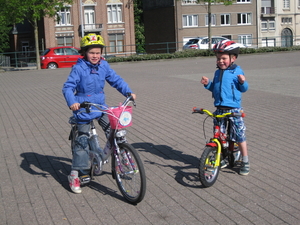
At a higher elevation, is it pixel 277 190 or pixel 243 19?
pixel 243 19

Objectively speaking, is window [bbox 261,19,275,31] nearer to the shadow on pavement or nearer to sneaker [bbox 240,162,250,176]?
the shadow on pavement

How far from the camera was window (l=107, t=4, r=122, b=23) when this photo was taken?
55309mm

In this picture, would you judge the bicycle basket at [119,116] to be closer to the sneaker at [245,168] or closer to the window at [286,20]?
the sneaker at [245,168]

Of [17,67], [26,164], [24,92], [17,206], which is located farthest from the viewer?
[17,67]

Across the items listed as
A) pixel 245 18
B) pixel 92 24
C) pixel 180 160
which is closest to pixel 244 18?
pixel 245 18

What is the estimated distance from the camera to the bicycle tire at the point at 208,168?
15.7 ft

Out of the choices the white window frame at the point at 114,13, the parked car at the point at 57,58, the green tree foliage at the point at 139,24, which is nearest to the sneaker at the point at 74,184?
the parked car at the point at 57,58

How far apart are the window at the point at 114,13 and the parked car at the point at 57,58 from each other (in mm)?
24958

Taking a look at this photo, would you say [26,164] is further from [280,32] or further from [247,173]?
[280,32]

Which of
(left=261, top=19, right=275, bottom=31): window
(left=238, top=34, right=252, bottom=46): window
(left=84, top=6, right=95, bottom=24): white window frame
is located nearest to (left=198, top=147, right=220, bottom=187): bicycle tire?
(left=238, top=34, right=252, bottom=46): window

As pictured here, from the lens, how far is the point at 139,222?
4.07 m

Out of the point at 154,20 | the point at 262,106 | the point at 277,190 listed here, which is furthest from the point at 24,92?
the point at 154,20

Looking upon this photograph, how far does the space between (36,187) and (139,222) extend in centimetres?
160

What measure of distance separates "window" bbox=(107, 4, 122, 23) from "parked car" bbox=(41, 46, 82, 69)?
81.9 feet
